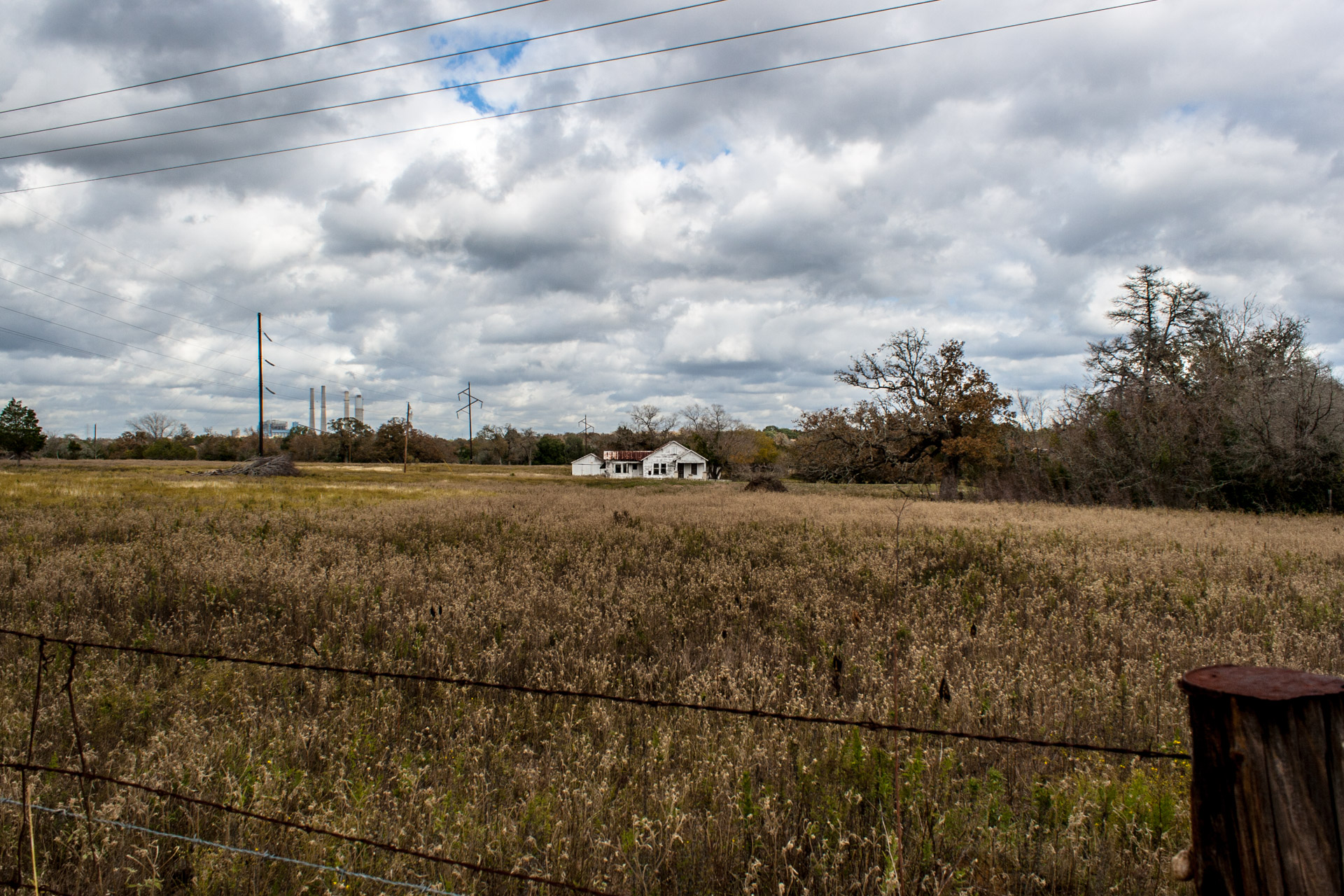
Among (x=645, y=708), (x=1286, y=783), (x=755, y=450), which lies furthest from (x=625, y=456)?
(x=1286, y=783)

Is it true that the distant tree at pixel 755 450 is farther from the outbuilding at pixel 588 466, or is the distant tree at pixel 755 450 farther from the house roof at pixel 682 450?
the outbuilding at pixel 588 466

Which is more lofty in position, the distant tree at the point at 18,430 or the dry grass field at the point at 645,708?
the distant tree at the point at 18,430

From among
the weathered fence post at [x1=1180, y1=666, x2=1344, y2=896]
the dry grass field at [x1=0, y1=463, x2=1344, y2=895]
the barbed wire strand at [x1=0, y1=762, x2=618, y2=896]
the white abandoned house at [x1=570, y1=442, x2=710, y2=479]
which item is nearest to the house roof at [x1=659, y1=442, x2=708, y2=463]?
the white abandoned house at [x1=570, y1=442, x2=710, y2=479]

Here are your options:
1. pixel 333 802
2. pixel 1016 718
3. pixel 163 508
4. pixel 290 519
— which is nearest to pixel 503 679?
pixel 333 802

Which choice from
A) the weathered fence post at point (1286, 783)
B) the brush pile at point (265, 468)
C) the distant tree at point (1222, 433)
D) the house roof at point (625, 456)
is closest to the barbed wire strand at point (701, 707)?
the weathered fence post at point (1286, 783)

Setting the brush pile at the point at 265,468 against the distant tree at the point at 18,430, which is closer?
the brush pile at the point at 265,468

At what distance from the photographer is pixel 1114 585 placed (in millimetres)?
8047

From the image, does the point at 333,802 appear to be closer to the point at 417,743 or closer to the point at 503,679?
the point at 417,743

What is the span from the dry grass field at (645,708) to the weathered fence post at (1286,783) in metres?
0.96

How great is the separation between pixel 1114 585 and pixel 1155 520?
10983 millimetres

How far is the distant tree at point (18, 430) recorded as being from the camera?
193 ft

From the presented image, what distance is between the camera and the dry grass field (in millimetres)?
3012

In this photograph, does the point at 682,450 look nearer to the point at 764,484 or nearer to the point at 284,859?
the point at 764,484

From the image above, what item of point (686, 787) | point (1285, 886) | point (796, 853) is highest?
point (1285, 886)
